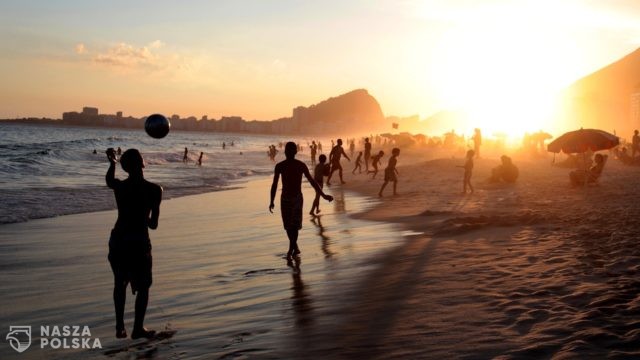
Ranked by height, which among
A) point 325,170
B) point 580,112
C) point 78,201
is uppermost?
point 580,112

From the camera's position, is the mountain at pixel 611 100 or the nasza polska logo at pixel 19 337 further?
the mountain at pixel 611 100

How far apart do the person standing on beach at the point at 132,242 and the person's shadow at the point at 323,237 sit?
165 inches

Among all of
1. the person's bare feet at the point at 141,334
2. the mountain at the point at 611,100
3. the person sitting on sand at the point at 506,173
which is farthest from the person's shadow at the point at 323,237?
the mountain at the point at 611,100

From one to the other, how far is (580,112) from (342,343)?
104103mm

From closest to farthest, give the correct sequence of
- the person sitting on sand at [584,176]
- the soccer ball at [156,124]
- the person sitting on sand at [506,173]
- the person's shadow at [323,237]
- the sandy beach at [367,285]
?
the sandy beach at [367,285], the soccer ball at [156,124], the person's shadow at [323,237], the person sitting on sand at [584,176], the person sitting on sand at [506,173]

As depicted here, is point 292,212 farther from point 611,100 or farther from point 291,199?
point 611,100

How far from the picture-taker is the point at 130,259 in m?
5.23

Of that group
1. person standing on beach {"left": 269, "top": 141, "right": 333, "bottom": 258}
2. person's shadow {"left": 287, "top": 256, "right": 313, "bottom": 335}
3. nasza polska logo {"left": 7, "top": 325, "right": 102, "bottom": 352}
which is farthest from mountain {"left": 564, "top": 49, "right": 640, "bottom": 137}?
nasza polska logo {"left": 7, "top": 325, "right": 102, "bottom": 352}

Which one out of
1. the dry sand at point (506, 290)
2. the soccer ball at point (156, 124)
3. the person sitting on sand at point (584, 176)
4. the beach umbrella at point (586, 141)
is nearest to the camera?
the dry sand at point (506, 290)

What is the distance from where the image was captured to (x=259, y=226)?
1284cm

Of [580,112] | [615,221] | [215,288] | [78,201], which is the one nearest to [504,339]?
[215,288]

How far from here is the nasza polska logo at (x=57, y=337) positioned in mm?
5199

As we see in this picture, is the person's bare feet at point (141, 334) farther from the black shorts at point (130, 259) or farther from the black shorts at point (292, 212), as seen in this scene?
the black shorts at point (292, 212)

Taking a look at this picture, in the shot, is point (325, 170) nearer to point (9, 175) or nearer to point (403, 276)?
point (403, 276)
